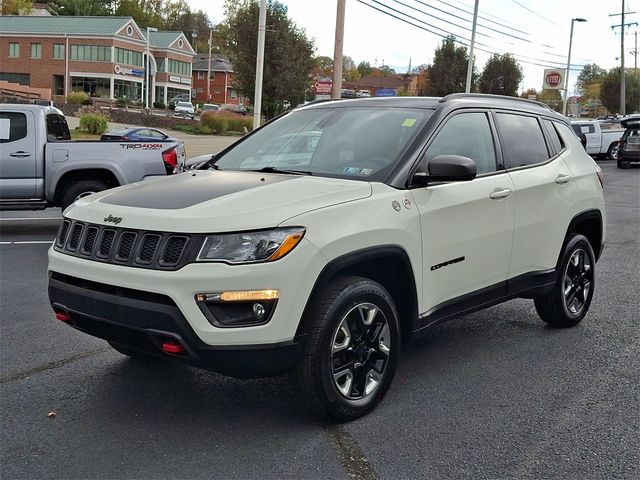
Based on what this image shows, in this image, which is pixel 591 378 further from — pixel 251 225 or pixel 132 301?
pixel 132 301

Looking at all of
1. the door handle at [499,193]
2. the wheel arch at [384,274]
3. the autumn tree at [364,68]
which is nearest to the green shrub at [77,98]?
the door handle at [499,193]

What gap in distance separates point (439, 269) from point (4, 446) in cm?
260

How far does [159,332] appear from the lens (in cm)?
337

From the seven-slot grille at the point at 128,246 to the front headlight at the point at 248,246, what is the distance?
0.36 ft

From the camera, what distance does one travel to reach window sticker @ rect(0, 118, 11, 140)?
408 inches

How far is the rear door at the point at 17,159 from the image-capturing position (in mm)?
10273

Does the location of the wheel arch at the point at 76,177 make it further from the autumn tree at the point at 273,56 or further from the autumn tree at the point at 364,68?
the autumn tree at the point at 364,68

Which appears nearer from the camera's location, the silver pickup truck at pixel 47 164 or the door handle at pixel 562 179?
the door handle at pixel 562 179

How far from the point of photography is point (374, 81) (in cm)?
12206

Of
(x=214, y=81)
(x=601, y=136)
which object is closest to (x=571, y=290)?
(x=601, y=136)

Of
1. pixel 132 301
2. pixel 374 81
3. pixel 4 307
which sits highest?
pixel 374 81

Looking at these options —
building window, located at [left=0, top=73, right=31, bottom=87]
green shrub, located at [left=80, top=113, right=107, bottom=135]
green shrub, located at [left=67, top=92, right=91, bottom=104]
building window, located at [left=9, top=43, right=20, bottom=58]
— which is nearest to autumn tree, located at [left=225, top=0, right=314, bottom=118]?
green shrub, located at [left=80, top=113, right=107, bottom=135]

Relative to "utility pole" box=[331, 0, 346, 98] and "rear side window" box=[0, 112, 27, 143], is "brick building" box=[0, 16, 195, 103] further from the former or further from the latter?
"rear side window" box=[0, 112, 27, 143]

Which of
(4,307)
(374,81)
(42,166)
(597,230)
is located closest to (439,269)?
(597,230)
